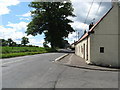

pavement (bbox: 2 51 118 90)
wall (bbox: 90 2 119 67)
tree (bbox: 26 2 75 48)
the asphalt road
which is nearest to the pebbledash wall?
wall (bbox: 90 2 119 67)

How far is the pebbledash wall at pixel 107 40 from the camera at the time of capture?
1566 centimetres

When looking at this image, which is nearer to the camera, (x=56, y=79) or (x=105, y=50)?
(x=56, y=79)

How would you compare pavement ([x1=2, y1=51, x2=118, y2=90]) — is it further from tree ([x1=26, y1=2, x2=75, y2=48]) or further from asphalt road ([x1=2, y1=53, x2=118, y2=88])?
tree ([x1=26, y1=2, x2=75, y2=48])

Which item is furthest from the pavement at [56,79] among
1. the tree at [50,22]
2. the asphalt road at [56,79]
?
the tree at [50,22]

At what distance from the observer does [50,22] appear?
184 ft

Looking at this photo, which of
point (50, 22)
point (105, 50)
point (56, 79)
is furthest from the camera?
point (50, 22)

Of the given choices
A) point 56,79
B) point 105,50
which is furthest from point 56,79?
point 105,50

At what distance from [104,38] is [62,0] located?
157 feet

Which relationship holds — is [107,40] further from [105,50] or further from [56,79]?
[56,79]

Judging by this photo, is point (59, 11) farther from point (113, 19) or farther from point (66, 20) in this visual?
point (113, 19)

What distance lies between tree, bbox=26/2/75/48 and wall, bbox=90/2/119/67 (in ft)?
131

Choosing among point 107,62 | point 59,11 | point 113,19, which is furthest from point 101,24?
point 59,11

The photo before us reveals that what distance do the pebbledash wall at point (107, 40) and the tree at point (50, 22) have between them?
39895mm

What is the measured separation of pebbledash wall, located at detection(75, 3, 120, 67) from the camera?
1566cm
